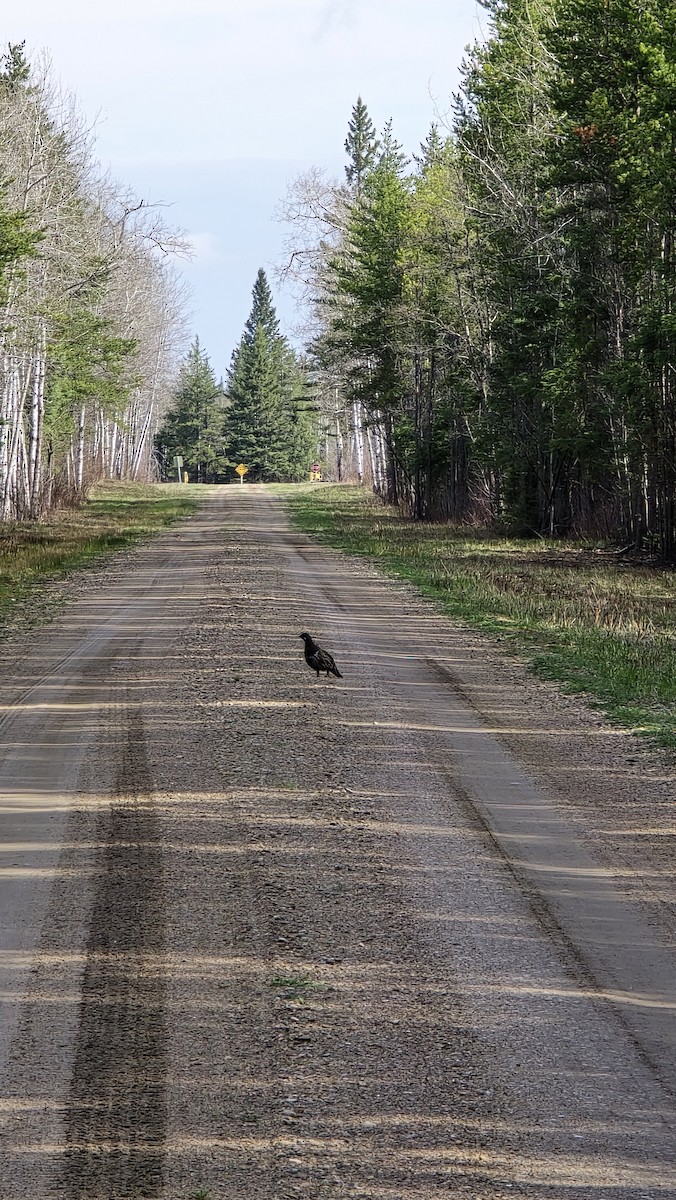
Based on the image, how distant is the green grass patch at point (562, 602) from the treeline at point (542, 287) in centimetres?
220

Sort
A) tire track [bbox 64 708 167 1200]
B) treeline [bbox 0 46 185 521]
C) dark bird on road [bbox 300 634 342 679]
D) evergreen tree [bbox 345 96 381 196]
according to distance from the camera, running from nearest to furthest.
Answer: tire track [bbox 64 708 167 1200]
dark bird on road [bbox 300 634 342 679]
treeline [bbox 0 46 185 521]
evergreen tree [bbox 345 96 381 196]

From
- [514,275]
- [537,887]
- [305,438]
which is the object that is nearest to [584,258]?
[514,275]

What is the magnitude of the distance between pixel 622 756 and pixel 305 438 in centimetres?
9202

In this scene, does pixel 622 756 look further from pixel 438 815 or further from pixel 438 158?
pixel 438 158

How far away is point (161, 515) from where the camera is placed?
41.8 m

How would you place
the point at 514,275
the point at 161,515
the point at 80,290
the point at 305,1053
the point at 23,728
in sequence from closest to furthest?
the point at 305,1053 < the point at 23,728 < the point at 514,275 < the point at 80,290 < the point at 161,515

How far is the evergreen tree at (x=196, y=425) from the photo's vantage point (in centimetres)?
10569

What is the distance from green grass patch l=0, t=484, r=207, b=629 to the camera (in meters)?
20.6

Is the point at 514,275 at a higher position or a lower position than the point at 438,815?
higher

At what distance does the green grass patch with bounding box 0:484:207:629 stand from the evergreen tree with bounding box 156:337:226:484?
1906 inches

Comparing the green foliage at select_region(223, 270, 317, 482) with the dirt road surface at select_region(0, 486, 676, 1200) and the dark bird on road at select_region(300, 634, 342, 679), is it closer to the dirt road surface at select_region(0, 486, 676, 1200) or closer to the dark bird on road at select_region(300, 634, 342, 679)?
the dark bird on road at select_region(300, 634, 342, 679)

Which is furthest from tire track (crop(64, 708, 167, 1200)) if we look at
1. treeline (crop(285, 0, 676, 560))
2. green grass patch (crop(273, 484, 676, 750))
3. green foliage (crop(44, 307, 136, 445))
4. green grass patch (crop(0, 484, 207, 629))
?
green foliage (crop(44, 307, 136, 445))

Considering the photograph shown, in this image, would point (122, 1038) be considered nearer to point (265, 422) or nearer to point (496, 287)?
point (496, 287)

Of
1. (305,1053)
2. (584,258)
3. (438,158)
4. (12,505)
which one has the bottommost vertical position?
(305,1053)
